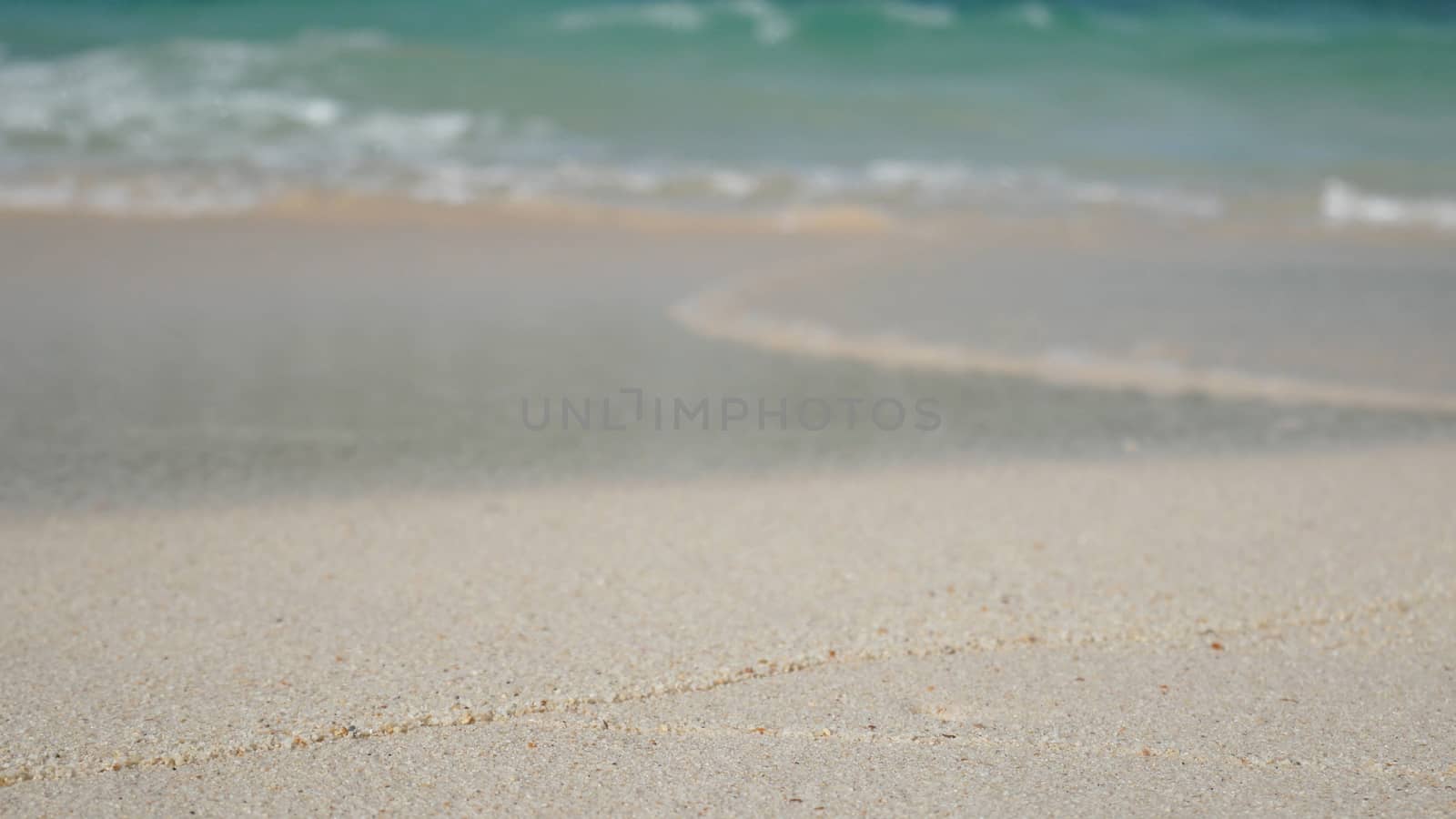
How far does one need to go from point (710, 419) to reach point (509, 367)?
770 millimetres

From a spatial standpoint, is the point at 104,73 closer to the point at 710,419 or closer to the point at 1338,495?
the point at 710,419

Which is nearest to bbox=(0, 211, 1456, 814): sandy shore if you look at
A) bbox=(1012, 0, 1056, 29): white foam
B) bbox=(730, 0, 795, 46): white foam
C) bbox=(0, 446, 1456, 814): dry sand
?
bbox=(0, 446, 1456, 814): dry sand

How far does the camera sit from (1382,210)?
25.5ft

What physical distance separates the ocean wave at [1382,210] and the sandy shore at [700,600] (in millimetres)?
4733

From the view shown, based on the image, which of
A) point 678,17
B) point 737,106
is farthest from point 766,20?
point 737,106

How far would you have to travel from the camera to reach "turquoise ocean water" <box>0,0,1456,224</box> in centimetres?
773

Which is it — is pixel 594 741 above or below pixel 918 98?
above

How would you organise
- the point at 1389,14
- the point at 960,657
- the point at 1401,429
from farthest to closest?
the point at 1389,14, the point at 1401,429, the point at 960,657

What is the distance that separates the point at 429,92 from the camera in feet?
34.9

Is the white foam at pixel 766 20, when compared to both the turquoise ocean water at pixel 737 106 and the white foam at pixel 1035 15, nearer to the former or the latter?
the turquoise ocean water at pixel 737 106

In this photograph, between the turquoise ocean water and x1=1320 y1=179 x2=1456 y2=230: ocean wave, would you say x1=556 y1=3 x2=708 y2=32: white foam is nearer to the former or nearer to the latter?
the turquoise ocean water

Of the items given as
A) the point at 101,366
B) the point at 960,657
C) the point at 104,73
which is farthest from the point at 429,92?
the point at 960,657

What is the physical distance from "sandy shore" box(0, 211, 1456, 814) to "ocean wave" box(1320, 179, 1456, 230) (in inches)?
186

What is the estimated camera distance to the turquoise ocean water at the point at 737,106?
7.73m
